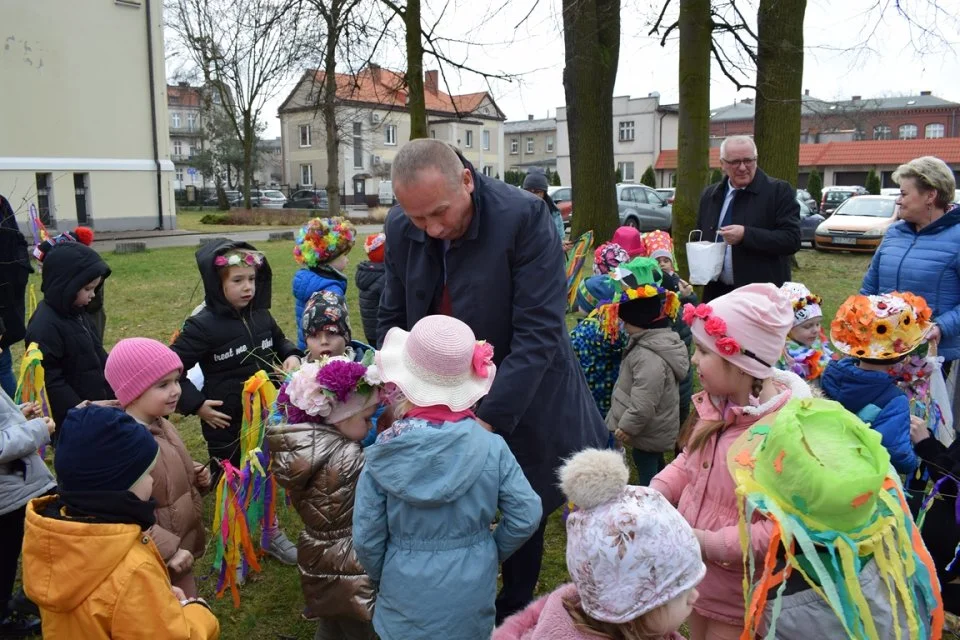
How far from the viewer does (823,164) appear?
Result: 46000mm

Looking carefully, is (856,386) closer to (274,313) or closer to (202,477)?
(202,477)

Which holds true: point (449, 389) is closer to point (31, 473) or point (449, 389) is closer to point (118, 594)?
point (118, 594)

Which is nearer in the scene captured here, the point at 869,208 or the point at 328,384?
the point at 328,384

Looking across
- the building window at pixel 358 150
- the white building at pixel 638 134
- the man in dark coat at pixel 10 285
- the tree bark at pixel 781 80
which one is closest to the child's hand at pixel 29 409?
the man in dark coat at pixel 10 285

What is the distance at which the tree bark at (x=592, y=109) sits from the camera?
1007 cm

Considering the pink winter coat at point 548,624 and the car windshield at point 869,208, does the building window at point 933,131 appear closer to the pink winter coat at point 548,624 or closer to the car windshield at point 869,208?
the car windshield at point 869,208

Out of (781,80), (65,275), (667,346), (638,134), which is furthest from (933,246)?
(638,134)

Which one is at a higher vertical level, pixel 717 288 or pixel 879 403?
pixel 717 288

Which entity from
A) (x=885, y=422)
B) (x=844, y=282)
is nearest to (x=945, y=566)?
(x=885, y=422)

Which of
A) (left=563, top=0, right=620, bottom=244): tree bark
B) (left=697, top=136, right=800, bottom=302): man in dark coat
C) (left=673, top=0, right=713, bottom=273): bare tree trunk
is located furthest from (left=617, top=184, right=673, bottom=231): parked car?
(left=697, top=136, right=800, bottom=302): man in dark coat

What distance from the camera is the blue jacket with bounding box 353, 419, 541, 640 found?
84.6 inches

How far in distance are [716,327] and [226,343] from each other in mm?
2657

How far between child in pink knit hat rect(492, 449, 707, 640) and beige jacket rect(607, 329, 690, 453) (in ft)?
6.75

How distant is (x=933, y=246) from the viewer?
407cm
